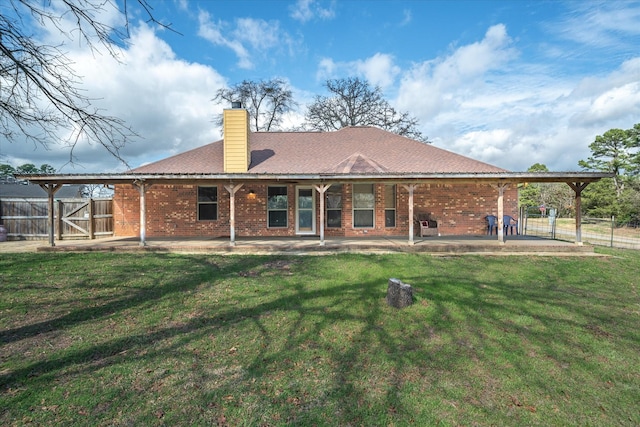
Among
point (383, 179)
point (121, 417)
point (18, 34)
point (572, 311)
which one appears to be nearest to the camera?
point (121, 417)

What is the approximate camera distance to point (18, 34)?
11.4 ft

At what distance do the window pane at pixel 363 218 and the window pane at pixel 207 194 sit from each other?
5.40m

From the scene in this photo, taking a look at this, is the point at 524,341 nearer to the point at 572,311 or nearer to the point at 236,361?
the point at 572,311

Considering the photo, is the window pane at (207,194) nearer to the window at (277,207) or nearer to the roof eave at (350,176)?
the window at (277,207)

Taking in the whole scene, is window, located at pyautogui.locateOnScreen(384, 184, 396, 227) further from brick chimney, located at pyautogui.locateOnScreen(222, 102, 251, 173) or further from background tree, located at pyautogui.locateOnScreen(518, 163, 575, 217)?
background tree, located at pyautogui.locateOnScreen(518, 163, 575, 217)

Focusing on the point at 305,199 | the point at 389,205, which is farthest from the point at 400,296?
the point at 305,199

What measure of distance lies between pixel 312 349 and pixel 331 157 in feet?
33.5

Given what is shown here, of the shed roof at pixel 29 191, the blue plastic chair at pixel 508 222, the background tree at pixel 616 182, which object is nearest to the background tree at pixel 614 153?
the background tree at pixel 616 182

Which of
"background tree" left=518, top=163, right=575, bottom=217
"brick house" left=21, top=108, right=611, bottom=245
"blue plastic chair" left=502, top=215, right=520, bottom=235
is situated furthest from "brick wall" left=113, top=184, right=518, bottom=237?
"background tree" left=518, top=163, right=575, bottom=217

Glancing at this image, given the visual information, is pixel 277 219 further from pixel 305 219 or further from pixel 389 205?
pixel 389 205

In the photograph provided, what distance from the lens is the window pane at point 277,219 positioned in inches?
484

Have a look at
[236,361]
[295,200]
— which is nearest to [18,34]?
[236,361]

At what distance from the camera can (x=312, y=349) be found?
3865 mm

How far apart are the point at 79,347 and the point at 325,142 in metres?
12.5
